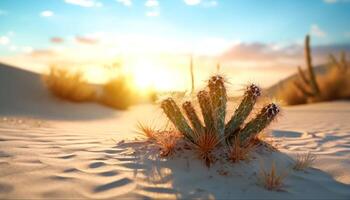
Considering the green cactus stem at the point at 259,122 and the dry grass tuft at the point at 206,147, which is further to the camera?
the green cactus stem at the point at 259,122

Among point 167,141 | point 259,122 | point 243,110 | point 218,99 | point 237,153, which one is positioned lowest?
point 237,153

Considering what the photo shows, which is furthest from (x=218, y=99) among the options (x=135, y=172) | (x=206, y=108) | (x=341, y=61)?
(x=341, y=61)

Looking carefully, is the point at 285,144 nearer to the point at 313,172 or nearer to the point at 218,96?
the point at 313,172

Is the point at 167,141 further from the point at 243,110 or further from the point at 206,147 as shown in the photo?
the point at 243,110

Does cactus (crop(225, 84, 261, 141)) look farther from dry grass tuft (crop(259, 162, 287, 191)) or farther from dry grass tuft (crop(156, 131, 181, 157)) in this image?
dry grass tuft (crop(259, 162, 287, 191))

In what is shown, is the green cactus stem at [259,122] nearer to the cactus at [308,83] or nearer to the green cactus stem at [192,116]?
the green cactus stem at [192,116]

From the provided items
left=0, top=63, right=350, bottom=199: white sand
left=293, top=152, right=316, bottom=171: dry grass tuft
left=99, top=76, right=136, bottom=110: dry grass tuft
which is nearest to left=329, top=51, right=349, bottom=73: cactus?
left=99, top=76, right=136, bottom=110: dry grass tuft

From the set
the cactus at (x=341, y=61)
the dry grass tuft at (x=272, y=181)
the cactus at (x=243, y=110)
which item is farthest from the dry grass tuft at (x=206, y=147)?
the cactus at (x=341, y=61)
